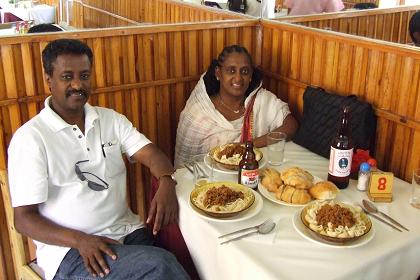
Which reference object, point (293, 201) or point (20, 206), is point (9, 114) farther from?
point (293, 201)

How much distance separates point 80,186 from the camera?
159cm

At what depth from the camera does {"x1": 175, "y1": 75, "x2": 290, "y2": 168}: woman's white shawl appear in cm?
220

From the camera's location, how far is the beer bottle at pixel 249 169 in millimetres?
1580

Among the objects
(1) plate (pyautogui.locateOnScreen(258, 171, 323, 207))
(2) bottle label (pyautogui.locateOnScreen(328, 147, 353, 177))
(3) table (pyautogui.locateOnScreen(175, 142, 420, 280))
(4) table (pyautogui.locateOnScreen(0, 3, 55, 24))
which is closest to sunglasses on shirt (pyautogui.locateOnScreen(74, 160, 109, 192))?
(3) table (pyautogui.locateOnScreen(175, 142, 420, 280))

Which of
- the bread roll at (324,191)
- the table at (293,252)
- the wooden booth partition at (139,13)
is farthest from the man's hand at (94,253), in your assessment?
the wooden booth partition at (139,13)

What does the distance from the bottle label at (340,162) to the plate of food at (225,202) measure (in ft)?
0.96

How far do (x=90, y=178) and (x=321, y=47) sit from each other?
1.21 meters

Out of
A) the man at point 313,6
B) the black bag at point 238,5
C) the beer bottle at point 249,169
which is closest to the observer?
the beer bottle at point 249,169

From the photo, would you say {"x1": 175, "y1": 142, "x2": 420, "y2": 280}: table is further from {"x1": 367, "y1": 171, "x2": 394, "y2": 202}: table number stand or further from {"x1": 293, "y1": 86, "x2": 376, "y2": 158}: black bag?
{"x1": 293, "y1": 86, "x2": 376, "y2": 158}: black bag

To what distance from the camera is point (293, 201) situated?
1510 millimetres

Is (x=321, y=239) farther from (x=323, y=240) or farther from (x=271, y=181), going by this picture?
(x=271, y=181)

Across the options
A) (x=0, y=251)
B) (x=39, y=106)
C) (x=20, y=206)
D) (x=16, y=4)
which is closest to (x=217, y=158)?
(x=20, y=206)

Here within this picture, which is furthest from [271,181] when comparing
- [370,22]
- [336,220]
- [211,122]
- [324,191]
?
[370,22]

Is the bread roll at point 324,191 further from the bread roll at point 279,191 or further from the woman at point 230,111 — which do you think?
→ the woman at point 230,111
